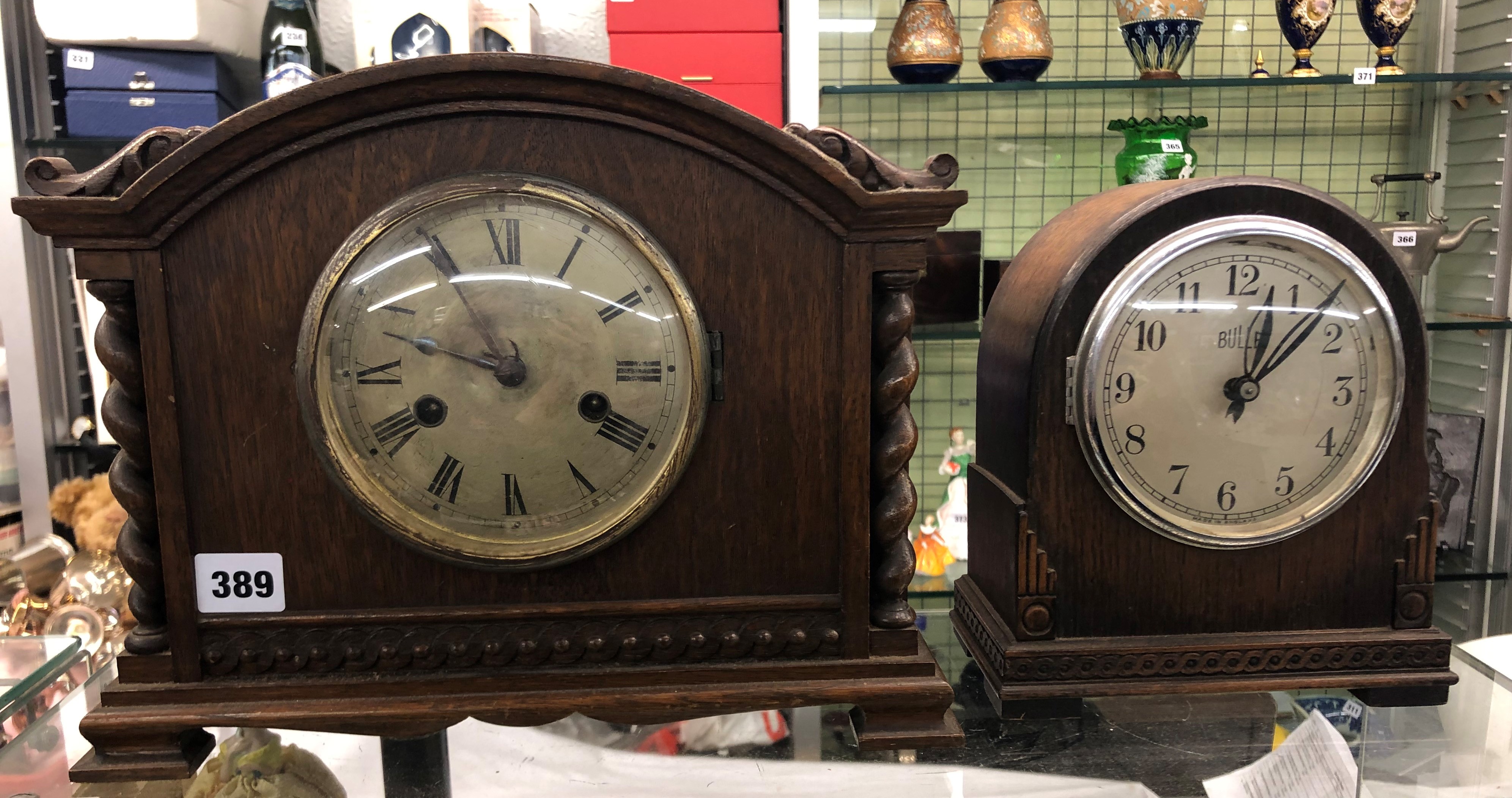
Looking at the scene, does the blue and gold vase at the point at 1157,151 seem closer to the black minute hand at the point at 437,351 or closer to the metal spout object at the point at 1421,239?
the metal spout object at the point at 1421,239

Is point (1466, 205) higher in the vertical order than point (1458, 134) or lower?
lower

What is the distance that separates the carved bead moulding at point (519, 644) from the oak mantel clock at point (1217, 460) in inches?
8.7

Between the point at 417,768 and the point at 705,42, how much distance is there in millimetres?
950

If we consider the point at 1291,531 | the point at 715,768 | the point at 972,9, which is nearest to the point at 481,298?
the point at 715,768

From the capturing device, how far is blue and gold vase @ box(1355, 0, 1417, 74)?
1.48 m

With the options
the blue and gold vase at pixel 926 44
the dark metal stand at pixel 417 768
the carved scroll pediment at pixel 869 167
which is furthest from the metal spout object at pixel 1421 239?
the dark metal stand at pixel 417 768

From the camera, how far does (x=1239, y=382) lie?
822 millimetres

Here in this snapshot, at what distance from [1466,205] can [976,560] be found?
4.24ft

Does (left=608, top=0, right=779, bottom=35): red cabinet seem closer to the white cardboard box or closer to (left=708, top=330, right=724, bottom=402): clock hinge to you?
the white cardboard box

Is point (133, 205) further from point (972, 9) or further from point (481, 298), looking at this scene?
point (972, 9)

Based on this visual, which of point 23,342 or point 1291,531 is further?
point 23,342

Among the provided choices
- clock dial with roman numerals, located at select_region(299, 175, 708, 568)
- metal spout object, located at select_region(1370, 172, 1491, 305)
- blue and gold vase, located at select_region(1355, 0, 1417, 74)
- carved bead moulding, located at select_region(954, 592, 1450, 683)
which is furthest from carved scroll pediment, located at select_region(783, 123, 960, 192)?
blue and gold vase, located at select_region(1355, 0, 1417, 74)

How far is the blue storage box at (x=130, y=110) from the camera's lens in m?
1.29

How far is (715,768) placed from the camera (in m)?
0.96
